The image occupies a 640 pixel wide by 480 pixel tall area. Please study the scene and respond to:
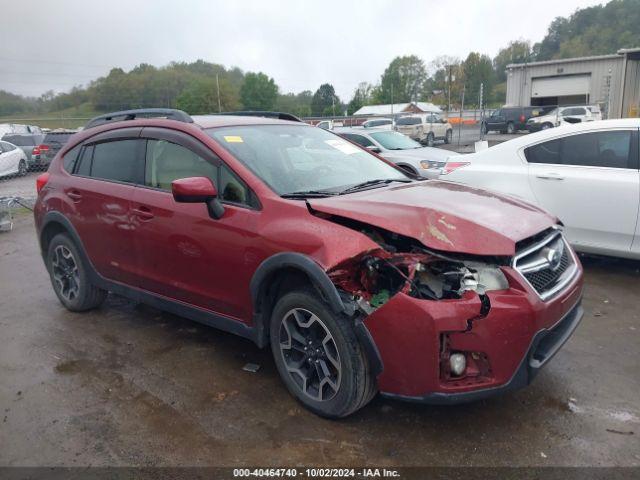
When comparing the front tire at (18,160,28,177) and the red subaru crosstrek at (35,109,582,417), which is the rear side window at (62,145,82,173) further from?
the front tire at (18,160,28,177)

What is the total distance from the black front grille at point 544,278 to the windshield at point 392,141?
8.84 metres

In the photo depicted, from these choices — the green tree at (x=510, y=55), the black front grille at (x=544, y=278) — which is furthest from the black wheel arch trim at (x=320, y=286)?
the green tree at (x=510, y=55)

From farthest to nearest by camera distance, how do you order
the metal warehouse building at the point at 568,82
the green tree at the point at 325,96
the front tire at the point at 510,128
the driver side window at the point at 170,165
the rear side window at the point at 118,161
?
the green tree at the point at 325,96
the metal warehouse building at the point at 568,82
the front tire at the point at 510,128
the rear side window at the point at 118,161
the driver side window at the point at 170,165

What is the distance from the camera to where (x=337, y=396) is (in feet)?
9.80

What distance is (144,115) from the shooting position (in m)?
4.60

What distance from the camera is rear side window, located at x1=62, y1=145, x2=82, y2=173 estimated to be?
16.2ft

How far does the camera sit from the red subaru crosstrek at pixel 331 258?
2.70m

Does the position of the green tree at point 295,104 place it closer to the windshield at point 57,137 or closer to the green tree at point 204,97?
the green tree at point 204,97

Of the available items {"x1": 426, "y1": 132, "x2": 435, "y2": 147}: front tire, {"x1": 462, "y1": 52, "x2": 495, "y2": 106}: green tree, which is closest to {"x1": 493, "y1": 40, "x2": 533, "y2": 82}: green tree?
{"x1": 462, "y1": 52, "x2": 495, "y2": 106}: green tree

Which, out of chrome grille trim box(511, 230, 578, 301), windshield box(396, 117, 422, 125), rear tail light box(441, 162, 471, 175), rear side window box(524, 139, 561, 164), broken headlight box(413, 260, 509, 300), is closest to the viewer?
broken headlight box(413, 260, 509, 300)

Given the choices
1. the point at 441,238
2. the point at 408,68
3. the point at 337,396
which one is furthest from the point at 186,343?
the point at 408,68

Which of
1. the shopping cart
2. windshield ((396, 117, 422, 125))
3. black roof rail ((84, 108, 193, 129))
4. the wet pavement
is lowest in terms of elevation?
the wet pavement

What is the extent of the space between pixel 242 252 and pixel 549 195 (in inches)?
148

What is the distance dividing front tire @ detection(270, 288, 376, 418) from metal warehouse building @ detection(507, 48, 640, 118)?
1377 inches
